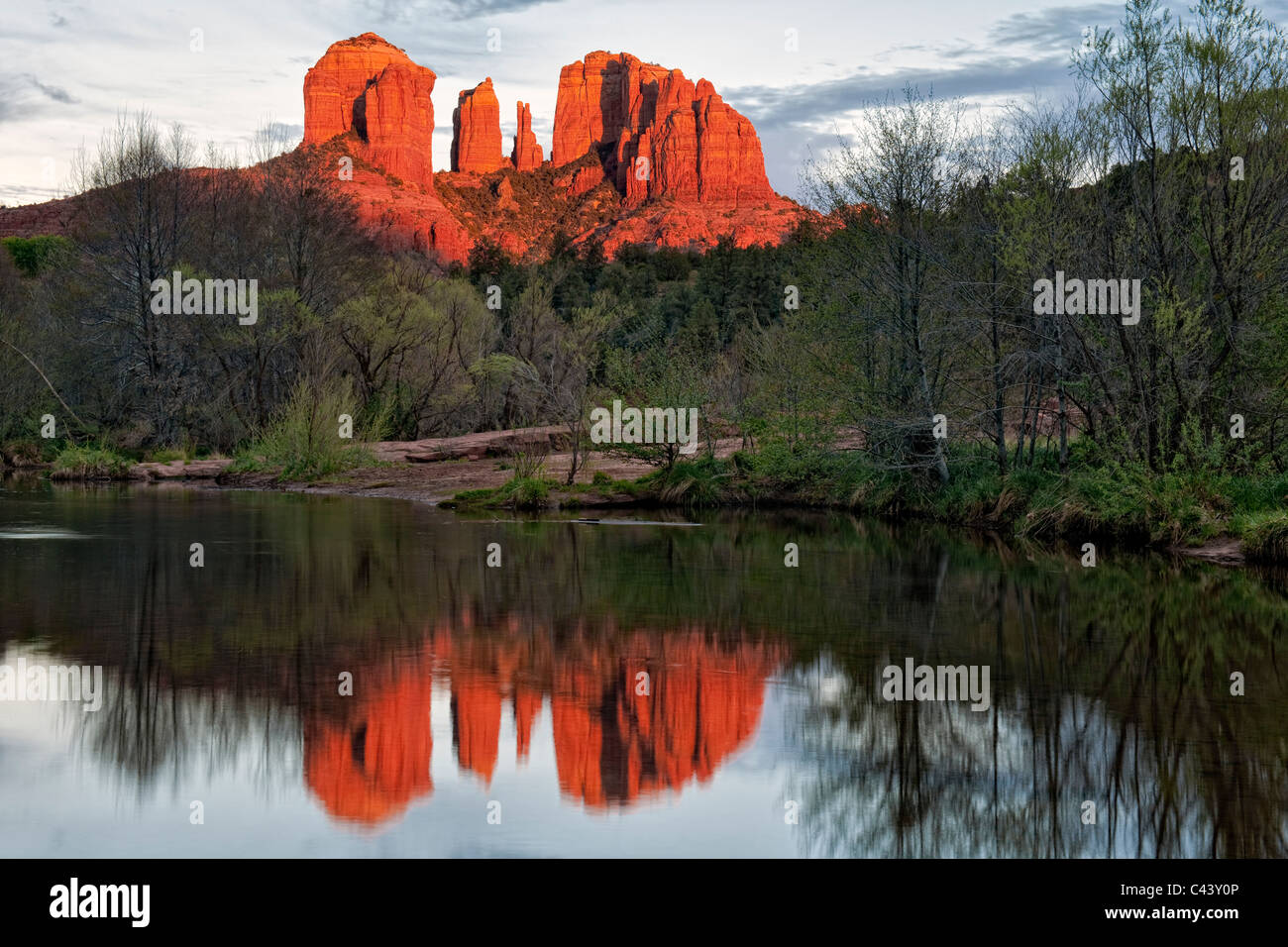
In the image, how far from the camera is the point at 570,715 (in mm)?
8672

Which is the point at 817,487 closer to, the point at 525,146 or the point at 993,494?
the point at 993,494

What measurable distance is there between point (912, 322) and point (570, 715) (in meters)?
17.6

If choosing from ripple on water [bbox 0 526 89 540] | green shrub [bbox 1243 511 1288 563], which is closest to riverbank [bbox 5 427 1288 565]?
green shrub [bbox 1243 511 1288 563]

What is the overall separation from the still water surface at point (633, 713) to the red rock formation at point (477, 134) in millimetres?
169647

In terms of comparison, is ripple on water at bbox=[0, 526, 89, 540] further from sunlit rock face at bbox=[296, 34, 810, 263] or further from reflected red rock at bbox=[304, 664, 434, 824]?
sunlit rock face at bbox=[296, 34, 810, 263]

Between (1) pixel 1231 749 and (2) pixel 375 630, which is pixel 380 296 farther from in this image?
(1) pixel 1231 749

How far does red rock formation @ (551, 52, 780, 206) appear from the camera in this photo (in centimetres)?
16588

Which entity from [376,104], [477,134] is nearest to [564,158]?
[477,134]

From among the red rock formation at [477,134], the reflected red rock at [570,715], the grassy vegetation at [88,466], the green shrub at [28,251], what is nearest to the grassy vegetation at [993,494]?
the reflected red rock at [570,715]

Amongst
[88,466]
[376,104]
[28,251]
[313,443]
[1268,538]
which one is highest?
[376,104]

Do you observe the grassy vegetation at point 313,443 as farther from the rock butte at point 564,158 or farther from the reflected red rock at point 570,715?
the rock butte at point 564,158

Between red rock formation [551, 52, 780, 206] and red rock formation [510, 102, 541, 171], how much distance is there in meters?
2.99

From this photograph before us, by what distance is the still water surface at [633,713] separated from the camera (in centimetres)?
637
